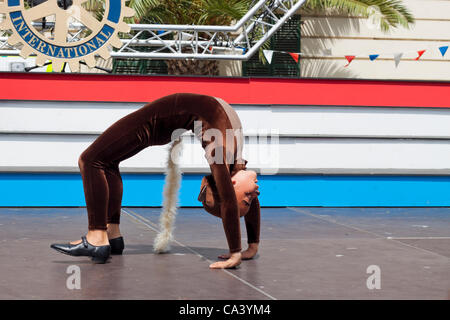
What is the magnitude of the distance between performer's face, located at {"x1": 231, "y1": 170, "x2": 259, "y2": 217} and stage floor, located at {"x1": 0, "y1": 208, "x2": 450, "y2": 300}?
1.41ft

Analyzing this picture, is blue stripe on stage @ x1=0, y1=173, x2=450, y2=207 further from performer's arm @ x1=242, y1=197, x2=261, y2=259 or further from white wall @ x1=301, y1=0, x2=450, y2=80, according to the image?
white wall @ x1=301, y1=0, x2=450, y2=80

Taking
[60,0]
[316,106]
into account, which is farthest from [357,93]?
[60,0]

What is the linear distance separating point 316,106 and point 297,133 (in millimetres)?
394

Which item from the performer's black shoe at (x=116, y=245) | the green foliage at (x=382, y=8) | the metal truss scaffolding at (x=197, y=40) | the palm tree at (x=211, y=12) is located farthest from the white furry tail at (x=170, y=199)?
the green foliage at (x=382, y=8)

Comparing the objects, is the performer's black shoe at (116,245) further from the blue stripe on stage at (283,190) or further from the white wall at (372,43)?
the white wall at (372,43)

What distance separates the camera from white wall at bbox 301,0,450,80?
15367mm

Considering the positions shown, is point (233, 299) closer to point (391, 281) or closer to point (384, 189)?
point (391, 281)

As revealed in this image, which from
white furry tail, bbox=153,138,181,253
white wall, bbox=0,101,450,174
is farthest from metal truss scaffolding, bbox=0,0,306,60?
white furry tail, bbox=153,138,181,253

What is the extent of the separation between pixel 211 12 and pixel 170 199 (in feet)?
27.7

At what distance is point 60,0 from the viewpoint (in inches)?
397

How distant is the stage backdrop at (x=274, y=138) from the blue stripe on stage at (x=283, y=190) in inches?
0.5

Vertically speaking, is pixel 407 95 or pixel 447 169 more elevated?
pixel 407 95

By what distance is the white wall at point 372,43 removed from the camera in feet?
50.4
